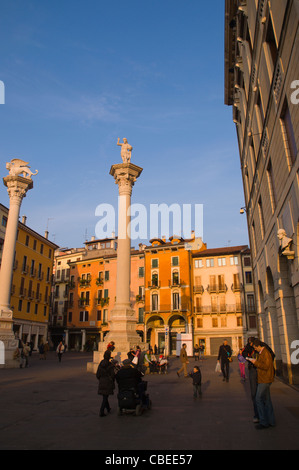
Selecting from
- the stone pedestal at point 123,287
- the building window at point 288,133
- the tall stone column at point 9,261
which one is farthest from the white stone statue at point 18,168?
the building window at point 288,133

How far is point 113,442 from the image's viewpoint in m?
6.11

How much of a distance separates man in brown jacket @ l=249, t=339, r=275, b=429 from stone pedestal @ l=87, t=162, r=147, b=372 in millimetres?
12148

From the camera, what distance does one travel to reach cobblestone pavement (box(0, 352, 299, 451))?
19.5ft

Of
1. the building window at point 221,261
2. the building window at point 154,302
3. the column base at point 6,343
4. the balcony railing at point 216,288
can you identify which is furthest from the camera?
the building window at point 154,302

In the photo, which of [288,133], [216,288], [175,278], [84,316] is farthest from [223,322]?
[288,133]

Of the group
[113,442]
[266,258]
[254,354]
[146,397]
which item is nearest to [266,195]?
[266,258]

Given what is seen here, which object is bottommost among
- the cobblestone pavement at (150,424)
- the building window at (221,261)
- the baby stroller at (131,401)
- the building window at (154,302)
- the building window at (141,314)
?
the cobblestone pavement at (150,424)

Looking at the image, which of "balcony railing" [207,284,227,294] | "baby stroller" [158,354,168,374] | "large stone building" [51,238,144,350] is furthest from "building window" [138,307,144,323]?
"baby stroller" [158,354,168,374]

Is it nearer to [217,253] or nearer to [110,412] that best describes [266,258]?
[110,412]

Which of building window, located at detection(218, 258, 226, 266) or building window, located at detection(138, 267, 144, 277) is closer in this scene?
building window, located at detection(218, 258, 226, 266)

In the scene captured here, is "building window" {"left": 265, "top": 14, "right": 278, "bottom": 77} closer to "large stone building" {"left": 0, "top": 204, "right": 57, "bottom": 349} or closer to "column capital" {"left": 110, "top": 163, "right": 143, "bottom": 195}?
"column capital" {"left": 110, "top": 163, "right": 143, "bottom": 195}

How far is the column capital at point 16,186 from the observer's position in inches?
1067

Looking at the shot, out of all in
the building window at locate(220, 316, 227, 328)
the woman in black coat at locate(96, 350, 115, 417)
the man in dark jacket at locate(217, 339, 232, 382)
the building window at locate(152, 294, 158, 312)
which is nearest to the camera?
the woman in black coat at locate(96, 350, 115, 417)

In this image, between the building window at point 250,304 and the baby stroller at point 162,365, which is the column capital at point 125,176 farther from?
the building window at point 250,304
